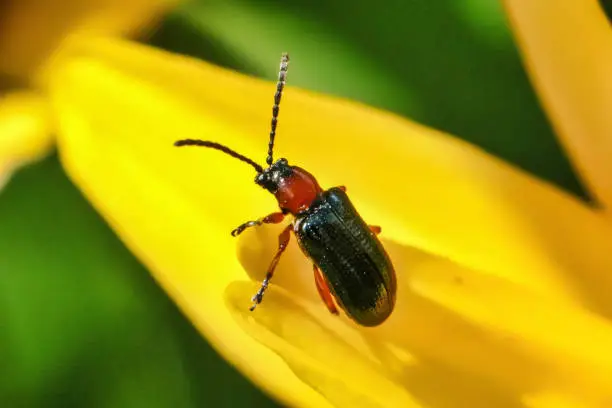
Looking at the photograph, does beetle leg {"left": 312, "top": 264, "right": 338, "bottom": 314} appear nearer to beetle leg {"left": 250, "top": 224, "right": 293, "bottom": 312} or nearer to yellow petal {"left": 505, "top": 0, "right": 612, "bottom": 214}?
beetle leg {"left": 250, "top": 224, "right": 293, "bottom": 312}

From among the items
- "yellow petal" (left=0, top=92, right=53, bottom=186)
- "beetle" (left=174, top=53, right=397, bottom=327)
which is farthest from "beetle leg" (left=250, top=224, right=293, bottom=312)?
"yellow petal" (left=0, top=92, right=53, bottom=186)

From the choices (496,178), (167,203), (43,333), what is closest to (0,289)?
(43,333)

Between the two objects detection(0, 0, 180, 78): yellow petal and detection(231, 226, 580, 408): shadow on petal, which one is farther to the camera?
detection(0, 0, 180, 78): yellow petal

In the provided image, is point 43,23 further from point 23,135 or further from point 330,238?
point 330,238

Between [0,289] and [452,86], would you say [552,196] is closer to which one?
[452,86]

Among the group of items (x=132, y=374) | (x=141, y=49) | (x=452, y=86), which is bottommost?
(x=132, y=374)

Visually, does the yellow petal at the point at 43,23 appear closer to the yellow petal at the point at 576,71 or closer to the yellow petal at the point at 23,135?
the yellow petal at the point at 23,135

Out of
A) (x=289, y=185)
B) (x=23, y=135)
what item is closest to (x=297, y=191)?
(x=289, y=185)
